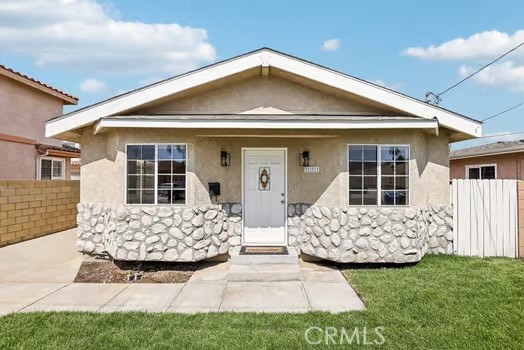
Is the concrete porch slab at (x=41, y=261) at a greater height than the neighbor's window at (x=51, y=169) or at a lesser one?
lesser

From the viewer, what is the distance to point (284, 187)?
8.64 metres

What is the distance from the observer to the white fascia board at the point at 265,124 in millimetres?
7207

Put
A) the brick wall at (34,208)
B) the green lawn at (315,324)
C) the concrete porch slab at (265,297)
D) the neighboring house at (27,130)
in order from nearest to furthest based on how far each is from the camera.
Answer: the green lawn at (315,324), the concrete porch slab at (265,297), the brick wall at (34,208), the neighboring house at (27,130)

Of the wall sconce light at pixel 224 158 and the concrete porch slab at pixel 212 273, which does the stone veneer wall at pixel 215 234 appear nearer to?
the concrete porch slab at pixel 212 273

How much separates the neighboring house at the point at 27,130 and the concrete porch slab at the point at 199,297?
1122 cm

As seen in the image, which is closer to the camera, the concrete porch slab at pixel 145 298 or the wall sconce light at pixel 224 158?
the concrete porch slab at pixel 145 298

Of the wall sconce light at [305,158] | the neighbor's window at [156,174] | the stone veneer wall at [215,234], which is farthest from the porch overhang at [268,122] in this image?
the stone veneer wall at [215,234]

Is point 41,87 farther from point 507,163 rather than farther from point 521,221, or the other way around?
point 507,163

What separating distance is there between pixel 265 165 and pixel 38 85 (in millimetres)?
12527

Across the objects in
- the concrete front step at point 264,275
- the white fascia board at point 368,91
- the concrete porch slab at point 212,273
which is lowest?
the concrete porch slab at point 212,273

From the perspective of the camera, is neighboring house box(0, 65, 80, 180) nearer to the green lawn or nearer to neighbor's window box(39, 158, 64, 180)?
neighbor's window box(39, 158, 64, 180)

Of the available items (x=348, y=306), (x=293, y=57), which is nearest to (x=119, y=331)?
(x=348, y=306)

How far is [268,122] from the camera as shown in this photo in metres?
7.20

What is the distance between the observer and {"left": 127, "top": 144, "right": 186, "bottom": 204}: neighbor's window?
7.83 m
